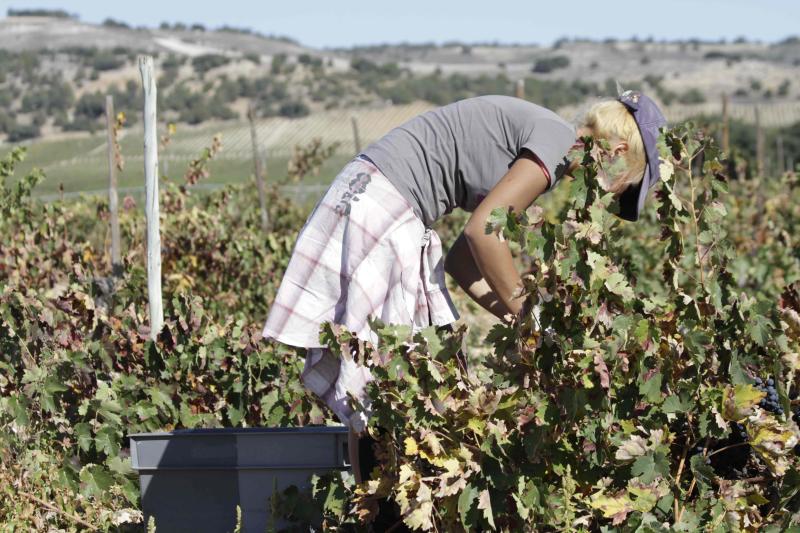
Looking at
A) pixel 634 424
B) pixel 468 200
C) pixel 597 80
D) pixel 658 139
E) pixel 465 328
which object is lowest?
pixel 597 80

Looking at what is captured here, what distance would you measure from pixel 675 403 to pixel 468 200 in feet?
2.30

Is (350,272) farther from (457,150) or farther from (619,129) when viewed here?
(619,129)

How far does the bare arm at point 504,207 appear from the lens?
8.55 feet

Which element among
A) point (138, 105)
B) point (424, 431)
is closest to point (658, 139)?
point (424, 431)

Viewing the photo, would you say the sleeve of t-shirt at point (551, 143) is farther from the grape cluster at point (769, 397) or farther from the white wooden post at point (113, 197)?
the white wooden post at point (113, 197)

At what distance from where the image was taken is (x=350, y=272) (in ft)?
9.11

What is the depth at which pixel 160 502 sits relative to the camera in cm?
306

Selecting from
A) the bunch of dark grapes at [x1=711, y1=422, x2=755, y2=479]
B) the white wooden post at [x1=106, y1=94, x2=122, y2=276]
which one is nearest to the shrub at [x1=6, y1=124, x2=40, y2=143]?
the white wooden post at [x1=106, y1=94, x2=122, y2=276]

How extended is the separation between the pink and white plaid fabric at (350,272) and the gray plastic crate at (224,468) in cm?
16

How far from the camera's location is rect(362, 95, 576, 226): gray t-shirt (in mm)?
2793

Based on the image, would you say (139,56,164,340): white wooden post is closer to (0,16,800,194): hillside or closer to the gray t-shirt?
the gray t-shirt

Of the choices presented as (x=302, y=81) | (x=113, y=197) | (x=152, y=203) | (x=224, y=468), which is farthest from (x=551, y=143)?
(x=302, y=81)

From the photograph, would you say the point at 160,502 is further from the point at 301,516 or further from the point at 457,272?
the point at 457,272

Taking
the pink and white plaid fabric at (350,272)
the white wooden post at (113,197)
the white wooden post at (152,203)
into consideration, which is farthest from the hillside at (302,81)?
the pink and white plaid fabric at (350,272)
